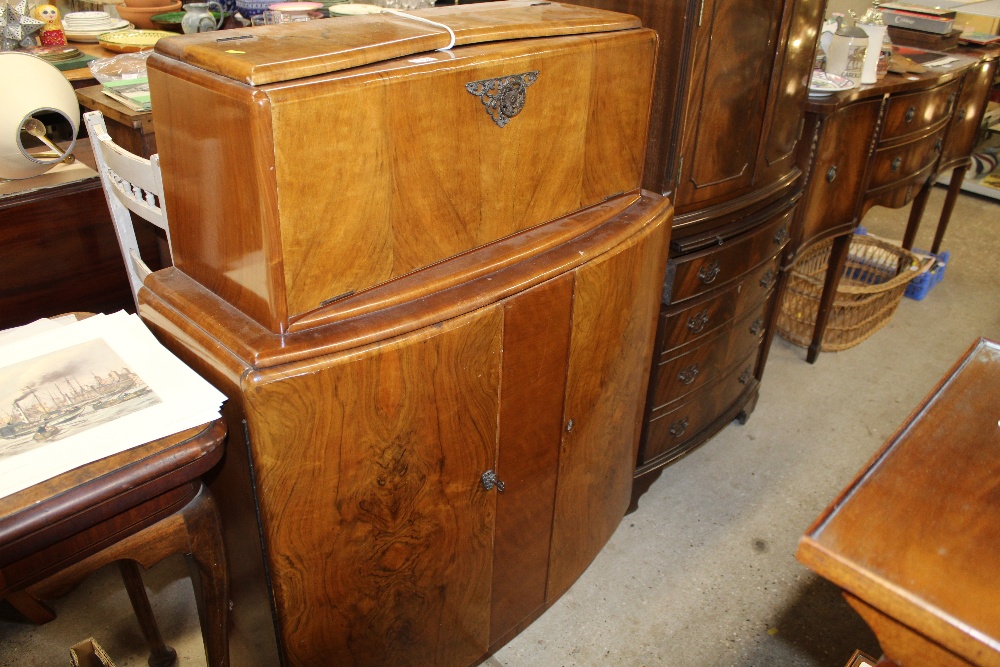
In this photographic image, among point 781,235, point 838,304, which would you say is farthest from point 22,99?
point 838,304

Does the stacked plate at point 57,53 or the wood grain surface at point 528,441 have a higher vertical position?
the stacked plate at point 57,53

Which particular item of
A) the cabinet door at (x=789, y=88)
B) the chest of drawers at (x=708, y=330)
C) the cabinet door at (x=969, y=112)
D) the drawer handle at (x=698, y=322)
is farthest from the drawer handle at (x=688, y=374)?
the cabinet door at (x=969, y=112)

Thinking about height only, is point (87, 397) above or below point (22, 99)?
below

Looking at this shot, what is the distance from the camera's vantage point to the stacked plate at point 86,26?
2.73m

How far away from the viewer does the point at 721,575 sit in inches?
75.9

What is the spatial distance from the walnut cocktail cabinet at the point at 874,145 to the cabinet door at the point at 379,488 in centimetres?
143

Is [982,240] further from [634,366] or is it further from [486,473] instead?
[486,473]

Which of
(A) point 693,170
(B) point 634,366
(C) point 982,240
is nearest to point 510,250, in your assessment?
(B) point 634,366

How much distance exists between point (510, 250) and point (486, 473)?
1.21 ft

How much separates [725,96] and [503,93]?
2.35 feet

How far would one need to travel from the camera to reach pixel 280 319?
98cm

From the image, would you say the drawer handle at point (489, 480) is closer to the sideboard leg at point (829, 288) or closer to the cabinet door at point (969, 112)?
the sideboard leg at point (829, 288)

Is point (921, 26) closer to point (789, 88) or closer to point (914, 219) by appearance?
point (914, 219)

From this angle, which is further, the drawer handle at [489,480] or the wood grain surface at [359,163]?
the drawer handle at [489,480]
